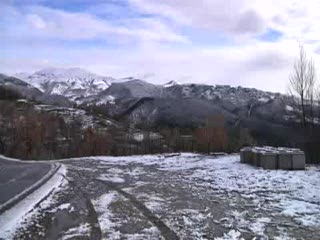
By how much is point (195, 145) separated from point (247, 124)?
771 inches

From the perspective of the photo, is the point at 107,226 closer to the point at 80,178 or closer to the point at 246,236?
the point at 246,236

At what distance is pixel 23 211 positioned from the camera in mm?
10898

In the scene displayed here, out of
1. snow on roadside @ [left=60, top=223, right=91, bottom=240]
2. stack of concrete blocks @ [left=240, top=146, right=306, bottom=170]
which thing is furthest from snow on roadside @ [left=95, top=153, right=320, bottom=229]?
snow on roadside @ [left=60, top=223, right=91, bottom=240]

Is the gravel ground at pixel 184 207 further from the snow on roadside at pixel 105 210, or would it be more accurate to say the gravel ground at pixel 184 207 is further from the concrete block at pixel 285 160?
the concrete block at pixel 285 160

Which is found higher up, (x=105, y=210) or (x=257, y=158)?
(x=257, y=158)

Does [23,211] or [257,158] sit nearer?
[23,211]

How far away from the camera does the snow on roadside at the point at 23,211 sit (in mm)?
9125

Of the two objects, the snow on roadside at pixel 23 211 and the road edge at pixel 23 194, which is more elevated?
the road edge at pixel 23 194

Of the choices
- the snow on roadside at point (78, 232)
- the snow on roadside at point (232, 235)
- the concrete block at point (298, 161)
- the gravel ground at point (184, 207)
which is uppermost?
the concrete block at point (298, 161)

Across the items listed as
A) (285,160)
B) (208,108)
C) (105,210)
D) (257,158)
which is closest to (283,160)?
(285,160)

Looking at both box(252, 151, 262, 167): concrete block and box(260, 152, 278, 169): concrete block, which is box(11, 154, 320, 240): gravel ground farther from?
box(252, 151, 262, 167): concrete block

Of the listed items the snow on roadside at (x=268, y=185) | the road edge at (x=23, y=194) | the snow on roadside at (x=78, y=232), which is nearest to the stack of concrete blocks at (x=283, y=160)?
the snow on roadside at (x=268, y=185)

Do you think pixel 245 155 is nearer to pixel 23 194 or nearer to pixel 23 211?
pixel 23 194

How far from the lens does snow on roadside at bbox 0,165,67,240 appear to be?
359 inches
